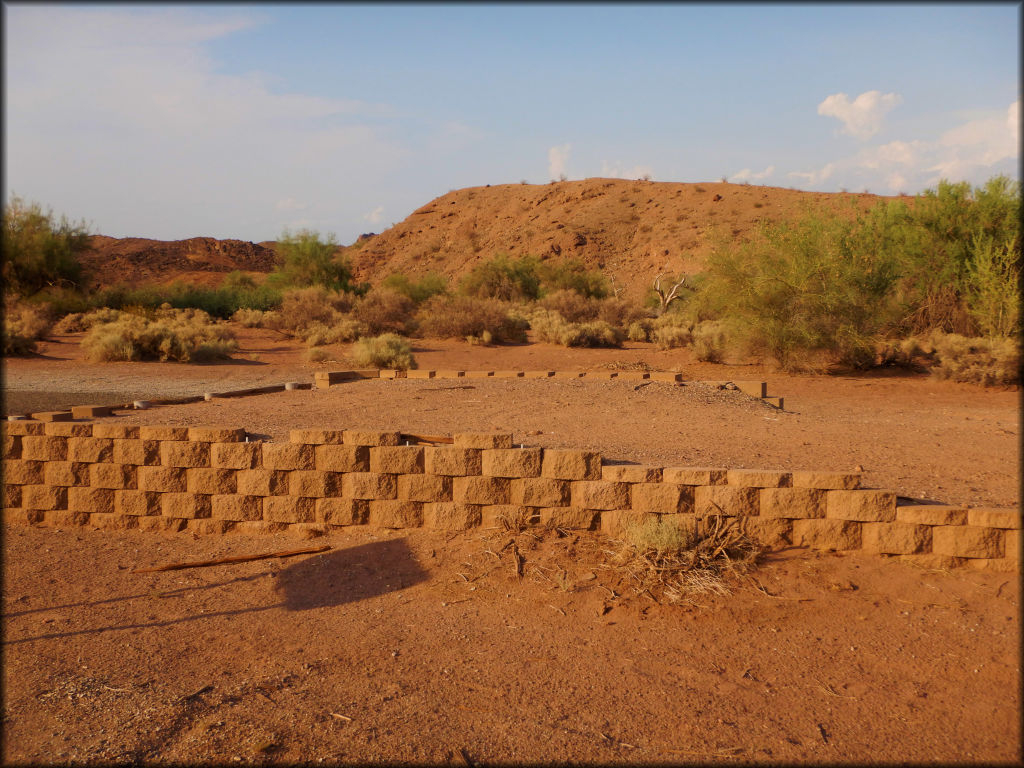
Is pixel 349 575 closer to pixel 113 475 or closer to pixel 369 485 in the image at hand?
pixel 369 485

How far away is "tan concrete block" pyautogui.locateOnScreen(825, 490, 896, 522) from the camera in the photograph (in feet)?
19.0

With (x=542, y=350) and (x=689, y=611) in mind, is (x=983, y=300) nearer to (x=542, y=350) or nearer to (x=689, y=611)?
(x=542, y=350)

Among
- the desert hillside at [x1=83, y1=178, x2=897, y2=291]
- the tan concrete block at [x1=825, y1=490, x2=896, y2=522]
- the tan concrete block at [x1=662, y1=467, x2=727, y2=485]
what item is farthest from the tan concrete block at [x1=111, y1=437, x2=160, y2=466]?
the desert hillside at [x1=83, y1=178, x2=897, y2=291]

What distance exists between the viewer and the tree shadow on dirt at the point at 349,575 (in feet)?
19.5

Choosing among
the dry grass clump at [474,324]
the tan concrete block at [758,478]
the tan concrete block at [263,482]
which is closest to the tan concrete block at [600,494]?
the tan concrete block at [758,478]

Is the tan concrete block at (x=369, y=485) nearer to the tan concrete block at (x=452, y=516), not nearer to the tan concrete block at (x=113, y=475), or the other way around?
the tan concrete block at (x=452, y=516)

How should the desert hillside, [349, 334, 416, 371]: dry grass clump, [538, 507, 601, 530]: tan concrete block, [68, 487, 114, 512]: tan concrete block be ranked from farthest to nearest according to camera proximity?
the desert hillside, [349, 334, 416, 371]: dry grass clump, [68, 487, 114, 512]: tan concrete block, [538, 507, 601, 530]: tan concrete block

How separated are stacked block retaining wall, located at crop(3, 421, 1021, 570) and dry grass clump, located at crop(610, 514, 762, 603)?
0.14 meters

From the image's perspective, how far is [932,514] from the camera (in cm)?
569

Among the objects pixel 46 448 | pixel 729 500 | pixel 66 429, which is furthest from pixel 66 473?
pixel 729 500

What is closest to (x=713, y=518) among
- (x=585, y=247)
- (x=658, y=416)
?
(x=658, y=416)

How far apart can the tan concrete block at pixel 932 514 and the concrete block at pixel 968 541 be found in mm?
44

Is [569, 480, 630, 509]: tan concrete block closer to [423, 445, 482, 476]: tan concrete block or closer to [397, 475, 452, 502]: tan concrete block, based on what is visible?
[423, 445, 482, 476]: tan concrete block

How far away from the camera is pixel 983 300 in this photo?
18047 millimetres
